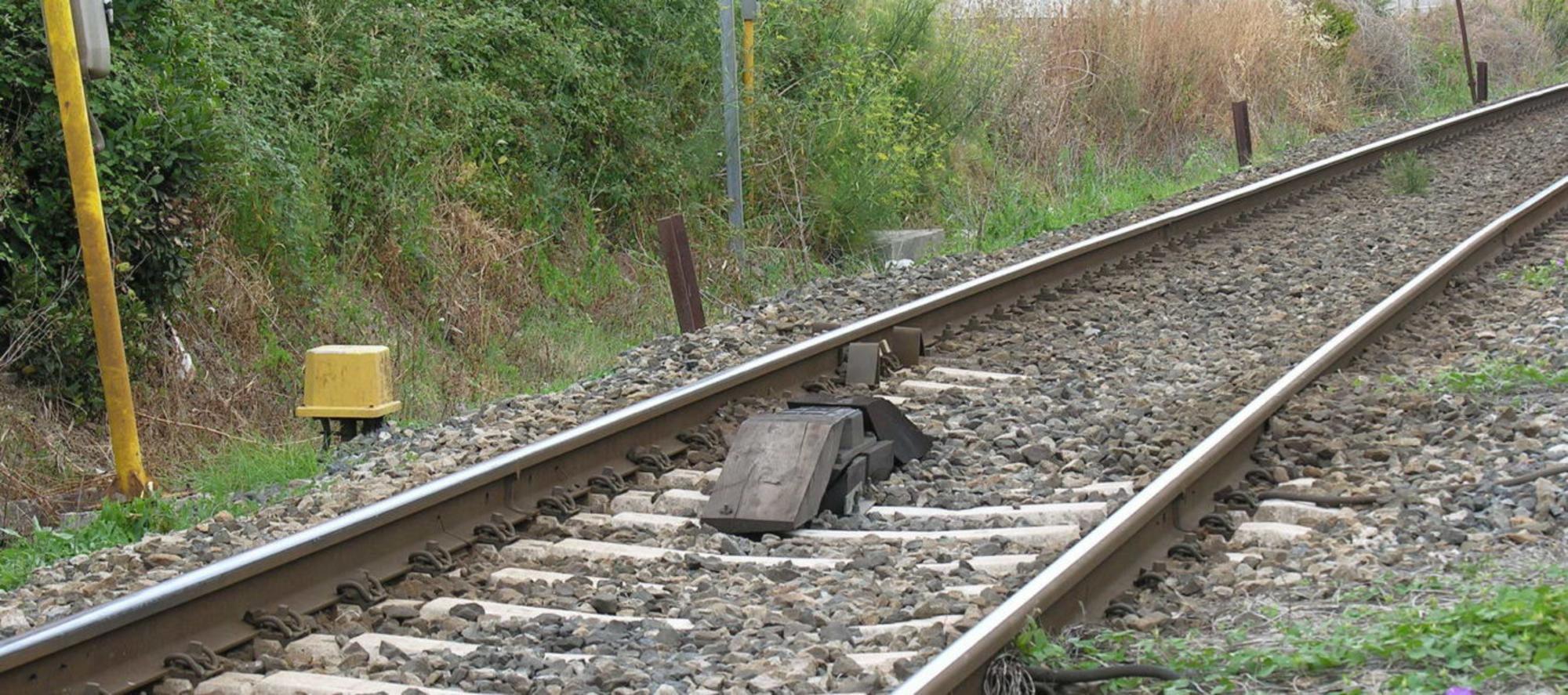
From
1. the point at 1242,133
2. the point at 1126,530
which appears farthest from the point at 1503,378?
the point at 1242,133

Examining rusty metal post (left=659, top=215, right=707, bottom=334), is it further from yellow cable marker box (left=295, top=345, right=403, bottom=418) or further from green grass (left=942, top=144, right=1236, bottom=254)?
green grass (left=942, top=144, right=1236, bottom=254)

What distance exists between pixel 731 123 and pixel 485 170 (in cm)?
203

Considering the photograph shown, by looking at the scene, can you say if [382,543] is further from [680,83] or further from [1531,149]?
[1531,149]

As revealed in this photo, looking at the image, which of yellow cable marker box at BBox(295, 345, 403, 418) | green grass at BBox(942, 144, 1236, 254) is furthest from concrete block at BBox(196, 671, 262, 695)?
green grass at BBox(942, 144, 1236, 254)

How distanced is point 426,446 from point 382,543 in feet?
4.82

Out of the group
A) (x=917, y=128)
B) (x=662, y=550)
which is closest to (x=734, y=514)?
(x=662, y=550)

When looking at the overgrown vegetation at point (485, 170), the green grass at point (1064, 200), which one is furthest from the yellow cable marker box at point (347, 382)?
the green grass at point (1064, 200)

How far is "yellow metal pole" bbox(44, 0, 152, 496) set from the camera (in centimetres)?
633

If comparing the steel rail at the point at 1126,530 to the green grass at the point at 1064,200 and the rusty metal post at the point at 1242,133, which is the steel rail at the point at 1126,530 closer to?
the green grass at the point at 1064,200

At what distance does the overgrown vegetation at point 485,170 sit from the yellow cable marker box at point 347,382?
1.13 m

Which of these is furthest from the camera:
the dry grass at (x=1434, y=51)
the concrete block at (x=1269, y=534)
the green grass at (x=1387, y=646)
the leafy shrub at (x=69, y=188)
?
the dry grass at (x=1434, y=51)

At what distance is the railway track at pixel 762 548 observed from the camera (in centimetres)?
412

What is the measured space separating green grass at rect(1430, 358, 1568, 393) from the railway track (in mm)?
531

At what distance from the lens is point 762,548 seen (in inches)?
209
